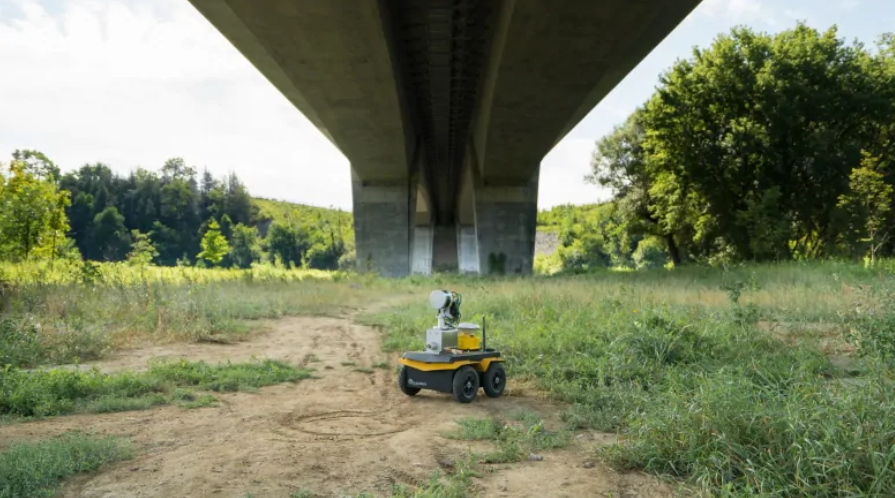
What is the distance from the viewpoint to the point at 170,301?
11.0 m

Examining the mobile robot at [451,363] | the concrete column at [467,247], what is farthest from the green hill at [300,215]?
the mobile robot at [451,363]

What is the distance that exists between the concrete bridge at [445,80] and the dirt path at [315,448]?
8988mm

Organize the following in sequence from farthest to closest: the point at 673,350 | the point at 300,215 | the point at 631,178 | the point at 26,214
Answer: the point at 300,215
the point at 631,178
the point at 26,214
the point at 673,350

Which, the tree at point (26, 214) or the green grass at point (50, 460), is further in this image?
the tree at point (26, 214)

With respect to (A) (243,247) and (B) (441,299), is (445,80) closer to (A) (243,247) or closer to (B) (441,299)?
(B) (441,299)

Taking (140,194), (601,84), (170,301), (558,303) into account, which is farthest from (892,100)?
(140,194)

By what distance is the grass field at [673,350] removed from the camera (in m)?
3.27

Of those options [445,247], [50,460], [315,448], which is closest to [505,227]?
[315,448]

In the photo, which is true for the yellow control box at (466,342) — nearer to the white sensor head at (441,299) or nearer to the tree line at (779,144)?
the white sensor head at (441,299)

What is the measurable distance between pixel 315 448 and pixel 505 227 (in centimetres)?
2684

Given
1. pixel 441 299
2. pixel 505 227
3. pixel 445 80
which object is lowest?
pixel 441 299

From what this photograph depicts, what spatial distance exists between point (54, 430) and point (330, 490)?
2.61 metres

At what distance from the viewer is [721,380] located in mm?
4559

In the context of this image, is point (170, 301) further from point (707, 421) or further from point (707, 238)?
point (707, 238)
